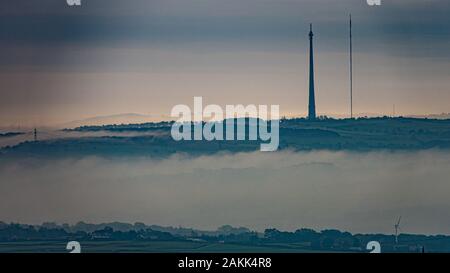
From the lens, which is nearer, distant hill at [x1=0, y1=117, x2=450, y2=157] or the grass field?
the grass field

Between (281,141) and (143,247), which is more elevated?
(281,141)

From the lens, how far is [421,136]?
17391mm

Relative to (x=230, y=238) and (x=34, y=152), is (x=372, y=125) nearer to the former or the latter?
(x=230, y=238)

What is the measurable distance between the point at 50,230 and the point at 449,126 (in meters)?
3.83

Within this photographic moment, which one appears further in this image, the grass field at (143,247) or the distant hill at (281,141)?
the distant hill at (281,141)

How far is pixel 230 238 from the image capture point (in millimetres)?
17016

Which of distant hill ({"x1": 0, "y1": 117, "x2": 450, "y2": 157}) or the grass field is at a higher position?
distant hill ({"x1": 0, "y1": 117, "x2": 450, "y2": 157})

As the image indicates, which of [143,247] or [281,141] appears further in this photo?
[281,141]

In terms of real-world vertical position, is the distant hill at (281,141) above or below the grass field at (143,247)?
above

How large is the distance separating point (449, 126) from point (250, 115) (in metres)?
1.86

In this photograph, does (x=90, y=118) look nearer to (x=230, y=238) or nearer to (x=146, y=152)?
(x=146, y=152)

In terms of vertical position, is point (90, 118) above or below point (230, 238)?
above
